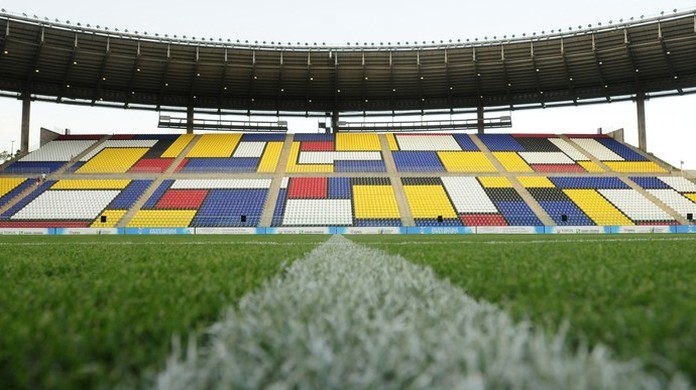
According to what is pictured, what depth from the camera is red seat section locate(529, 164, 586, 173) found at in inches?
1252

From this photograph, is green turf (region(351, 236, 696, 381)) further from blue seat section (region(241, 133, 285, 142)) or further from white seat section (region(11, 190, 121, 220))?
blue seat section (region(241, 133, 285, 142))

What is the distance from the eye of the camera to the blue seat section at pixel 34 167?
31781mm

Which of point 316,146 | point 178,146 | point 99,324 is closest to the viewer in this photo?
point 99,324

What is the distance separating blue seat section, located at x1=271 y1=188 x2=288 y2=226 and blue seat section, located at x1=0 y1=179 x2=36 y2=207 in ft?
49.7

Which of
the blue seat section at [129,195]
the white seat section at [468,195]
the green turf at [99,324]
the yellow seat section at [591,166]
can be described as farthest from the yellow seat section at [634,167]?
the green turf at [99,324]

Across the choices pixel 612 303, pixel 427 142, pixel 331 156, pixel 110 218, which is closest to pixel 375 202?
pixel 331 156

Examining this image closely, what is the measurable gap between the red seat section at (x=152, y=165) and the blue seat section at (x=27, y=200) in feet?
15.8

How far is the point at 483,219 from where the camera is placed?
25.5 m

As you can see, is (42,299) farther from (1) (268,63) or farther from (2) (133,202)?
(1) (268,63)

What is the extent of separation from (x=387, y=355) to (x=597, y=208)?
29.0m

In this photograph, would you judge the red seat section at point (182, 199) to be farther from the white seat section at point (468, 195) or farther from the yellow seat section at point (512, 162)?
the yellow seat section at point (512, 162)

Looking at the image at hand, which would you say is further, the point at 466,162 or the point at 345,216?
the point at 466,162

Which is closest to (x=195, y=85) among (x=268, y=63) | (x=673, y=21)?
(x=268, y=63)

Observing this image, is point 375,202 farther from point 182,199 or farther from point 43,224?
point 43,224
